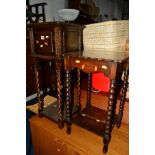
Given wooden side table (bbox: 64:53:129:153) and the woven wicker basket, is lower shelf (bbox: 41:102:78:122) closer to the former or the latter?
wooden side table (bbox: 64:53:129:153)

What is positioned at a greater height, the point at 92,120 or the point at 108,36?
the point at 108,36

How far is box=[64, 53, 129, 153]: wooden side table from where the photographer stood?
1.03 metres

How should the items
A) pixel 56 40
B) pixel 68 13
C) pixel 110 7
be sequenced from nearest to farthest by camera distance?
pixel 56 40
pixel 68 13
pixel 110 7

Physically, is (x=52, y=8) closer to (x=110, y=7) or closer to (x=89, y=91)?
(x=89, y=91)

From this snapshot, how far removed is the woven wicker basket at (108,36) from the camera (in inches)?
50.0

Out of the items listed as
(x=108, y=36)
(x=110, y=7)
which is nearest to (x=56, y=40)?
(x=108, y=36)

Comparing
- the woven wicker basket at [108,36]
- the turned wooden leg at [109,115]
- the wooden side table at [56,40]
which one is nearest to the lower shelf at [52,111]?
the wooden side table at [56,40]

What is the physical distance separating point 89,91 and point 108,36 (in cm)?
70

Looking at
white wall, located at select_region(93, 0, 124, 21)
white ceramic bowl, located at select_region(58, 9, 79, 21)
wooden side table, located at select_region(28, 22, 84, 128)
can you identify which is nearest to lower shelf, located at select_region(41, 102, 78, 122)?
wooden side table, located at select_region(28, 22, 84, 128)

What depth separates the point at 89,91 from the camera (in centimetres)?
179
